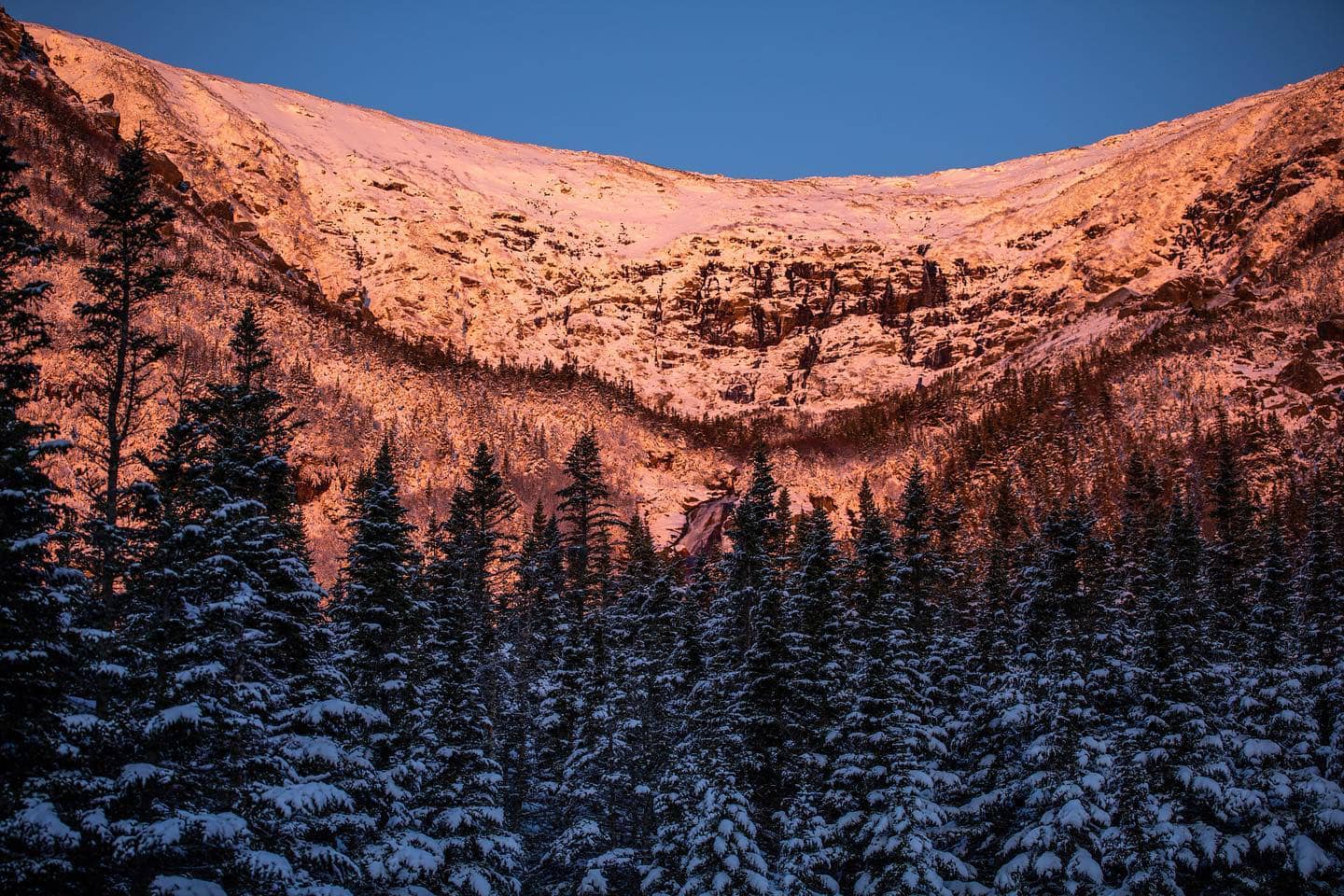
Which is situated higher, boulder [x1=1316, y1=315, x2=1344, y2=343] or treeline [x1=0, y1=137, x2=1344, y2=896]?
boulder [x1=1316, y1=315, x2=1344, y2=343]

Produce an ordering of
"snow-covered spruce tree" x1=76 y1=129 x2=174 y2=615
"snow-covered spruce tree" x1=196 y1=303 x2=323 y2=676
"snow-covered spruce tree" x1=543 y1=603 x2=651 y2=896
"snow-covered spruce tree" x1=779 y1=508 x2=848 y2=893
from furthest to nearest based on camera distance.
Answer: "snow-covered spruce tree" x1=543 y1=603 x2=651 y2=896 → "snow-covered spruce tree" x1=779 y1=508 x2=848 y2=893 → "snow-covered spruce tree" x1=196 y1=303 x2=323 y2=676 → "snow-covered spruce tree" x1=76 y1=129 x2=174 y2=615

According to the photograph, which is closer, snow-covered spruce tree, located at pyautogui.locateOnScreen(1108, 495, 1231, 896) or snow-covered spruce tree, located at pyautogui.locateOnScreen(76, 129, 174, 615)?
snow-covered spruce tree, located at pyautogui.locateOnScreen(76, 129, 174, 615)

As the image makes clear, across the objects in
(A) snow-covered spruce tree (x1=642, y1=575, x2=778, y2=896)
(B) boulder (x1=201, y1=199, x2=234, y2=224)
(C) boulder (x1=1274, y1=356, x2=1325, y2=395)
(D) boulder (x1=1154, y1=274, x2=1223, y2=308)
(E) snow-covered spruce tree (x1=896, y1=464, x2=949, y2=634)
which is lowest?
(A) snow-covered spruce tree (x1=642, y1=575, x2=778, y2=896)

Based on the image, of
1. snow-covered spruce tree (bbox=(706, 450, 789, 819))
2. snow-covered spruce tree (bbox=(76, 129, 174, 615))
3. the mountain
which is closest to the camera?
snow-covered spruce tree (bbox=(76, 129, 174, 615))

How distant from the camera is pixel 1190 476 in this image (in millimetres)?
100688

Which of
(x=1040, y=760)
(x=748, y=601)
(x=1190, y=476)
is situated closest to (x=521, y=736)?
(x=748, y=601)

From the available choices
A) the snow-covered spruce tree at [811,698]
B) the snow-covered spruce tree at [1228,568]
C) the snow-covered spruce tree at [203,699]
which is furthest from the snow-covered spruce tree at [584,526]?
the snow-covered spruce tree at [1228,568]

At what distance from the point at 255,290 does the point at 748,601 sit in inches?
4531

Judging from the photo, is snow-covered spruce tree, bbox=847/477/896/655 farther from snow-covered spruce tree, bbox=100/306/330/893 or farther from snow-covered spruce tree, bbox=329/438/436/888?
snow-covered spruce tree, bbox=100/306/330/893

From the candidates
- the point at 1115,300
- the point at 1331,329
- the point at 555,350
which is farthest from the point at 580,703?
the point at 1115,300

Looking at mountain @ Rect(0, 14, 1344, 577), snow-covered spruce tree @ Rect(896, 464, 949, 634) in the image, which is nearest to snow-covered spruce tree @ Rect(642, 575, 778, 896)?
snow-covered spruce tree @ Rect(896, 464, 949, 634)

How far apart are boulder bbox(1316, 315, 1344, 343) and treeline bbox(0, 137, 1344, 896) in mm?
101815

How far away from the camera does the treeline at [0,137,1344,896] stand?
18438mm

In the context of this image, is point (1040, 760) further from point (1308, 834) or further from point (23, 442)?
point (23, 442)
